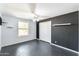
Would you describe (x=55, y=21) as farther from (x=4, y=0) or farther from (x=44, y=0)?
(x=4, y=0)

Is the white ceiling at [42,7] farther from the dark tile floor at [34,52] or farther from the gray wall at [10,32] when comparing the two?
the dark tile floor at [34,52]

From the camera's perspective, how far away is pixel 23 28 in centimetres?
593

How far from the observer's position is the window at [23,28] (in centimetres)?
556

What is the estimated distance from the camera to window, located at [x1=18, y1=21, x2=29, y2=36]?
18.3 feet

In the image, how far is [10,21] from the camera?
4.70 meters

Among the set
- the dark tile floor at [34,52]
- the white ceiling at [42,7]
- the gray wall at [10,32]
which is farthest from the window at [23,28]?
the white ceiling at [42,7]

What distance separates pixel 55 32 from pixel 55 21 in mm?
685

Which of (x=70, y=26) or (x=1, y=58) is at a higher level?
(x=70, y=26)

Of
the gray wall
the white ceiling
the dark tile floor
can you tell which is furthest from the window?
the white ceiling

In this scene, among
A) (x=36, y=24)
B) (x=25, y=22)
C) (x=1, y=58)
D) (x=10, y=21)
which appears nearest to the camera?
(x=1, y=58)

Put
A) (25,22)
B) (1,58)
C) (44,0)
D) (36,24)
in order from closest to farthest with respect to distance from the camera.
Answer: (1,58), (44,0), (25,22), (36,24)

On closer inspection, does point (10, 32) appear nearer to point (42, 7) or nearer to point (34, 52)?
point (34, 52)

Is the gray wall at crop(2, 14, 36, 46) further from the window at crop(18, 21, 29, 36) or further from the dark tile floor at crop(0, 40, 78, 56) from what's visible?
the dark tile floor at crop(0, 40, 78, 56)

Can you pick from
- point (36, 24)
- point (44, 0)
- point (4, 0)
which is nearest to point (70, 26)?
point (44, 0)
